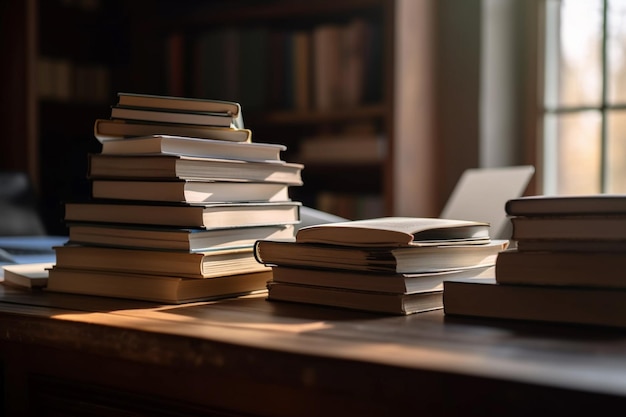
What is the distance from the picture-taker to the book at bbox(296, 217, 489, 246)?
88 centimetres

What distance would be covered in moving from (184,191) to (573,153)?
6.52ft

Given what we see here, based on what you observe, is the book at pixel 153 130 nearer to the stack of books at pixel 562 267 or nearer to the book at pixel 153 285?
the book at pixel 153 285

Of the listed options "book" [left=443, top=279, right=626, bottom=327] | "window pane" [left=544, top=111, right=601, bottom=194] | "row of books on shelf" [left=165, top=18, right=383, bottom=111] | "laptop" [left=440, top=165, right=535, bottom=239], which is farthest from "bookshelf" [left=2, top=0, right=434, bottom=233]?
"book" [left=443, top=279, right=626, bottom=327]

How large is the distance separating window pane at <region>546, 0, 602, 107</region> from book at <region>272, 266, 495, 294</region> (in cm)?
183

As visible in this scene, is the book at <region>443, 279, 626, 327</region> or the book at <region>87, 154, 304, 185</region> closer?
the book at <region>443, 279, 626, 327</region>

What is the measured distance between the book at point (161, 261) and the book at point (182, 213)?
0.12ft

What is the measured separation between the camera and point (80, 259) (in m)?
1.05

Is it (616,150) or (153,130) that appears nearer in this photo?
(153,130)

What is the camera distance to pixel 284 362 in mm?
678

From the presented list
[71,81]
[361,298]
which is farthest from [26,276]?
[71,81]

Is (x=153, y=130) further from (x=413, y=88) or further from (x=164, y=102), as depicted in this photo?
(x=413, y=88)

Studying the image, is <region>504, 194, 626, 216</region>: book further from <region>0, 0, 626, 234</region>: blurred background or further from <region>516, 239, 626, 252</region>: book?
<region>0, 0, 626, 234</region>: blurred background

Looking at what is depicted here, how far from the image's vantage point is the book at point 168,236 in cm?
97

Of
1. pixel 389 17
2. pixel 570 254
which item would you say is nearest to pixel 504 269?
A: pixel 570 254
